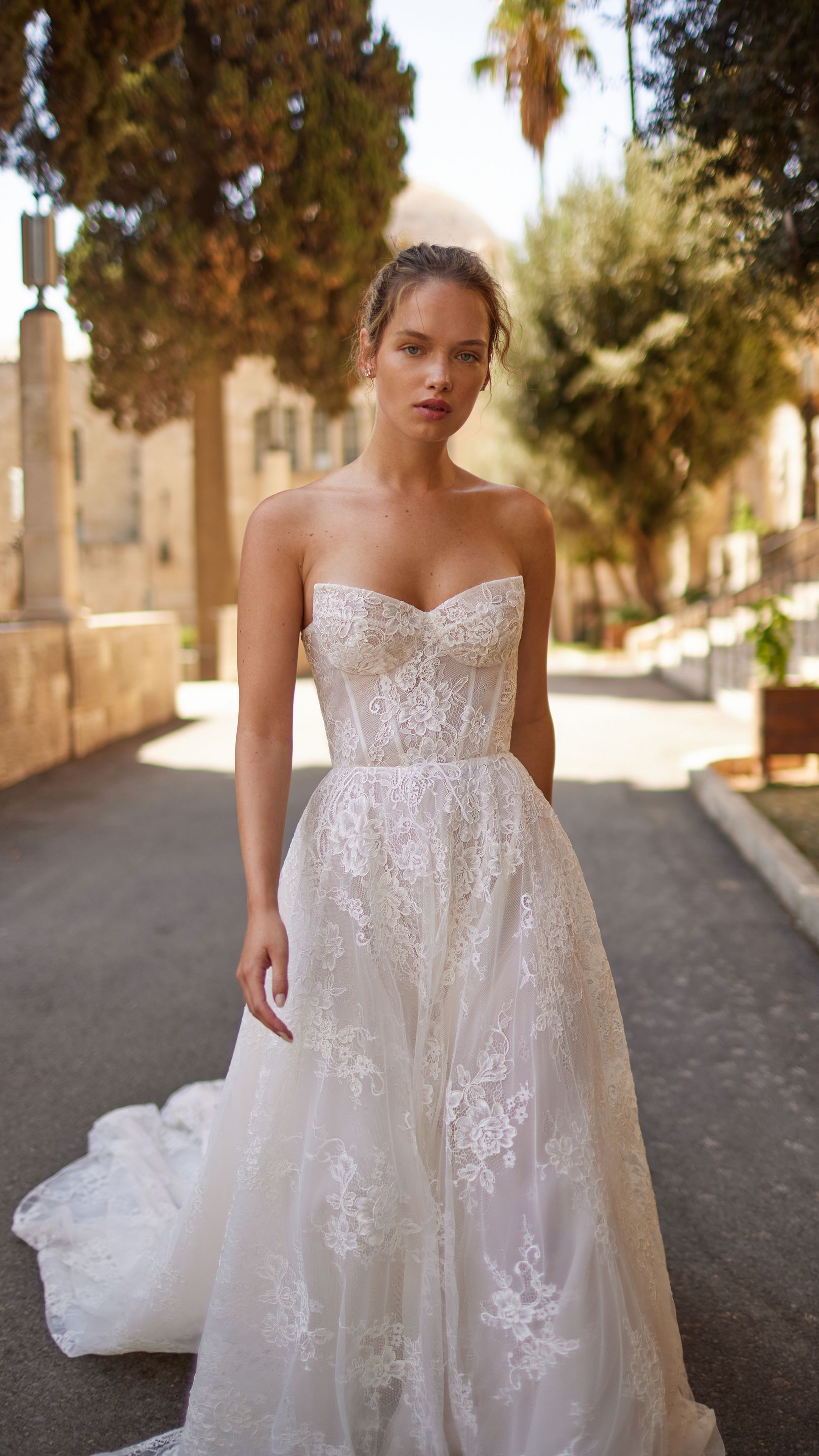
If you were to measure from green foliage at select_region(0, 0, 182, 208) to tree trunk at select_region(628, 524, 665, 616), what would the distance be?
16.9m

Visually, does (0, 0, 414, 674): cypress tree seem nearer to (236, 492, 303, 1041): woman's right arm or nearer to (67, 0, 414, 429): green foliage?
(67, 0, 414, 429): green foliage

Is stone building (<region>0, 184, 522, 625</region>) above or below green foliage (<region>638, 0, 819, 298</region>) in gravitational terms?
above

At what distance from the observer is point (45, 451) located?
39.1 ft

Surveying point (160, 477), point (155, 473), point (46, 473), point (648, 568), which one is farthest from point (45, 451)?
point (160, 477)

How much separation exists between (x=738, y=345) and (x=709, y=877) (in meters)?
17.6

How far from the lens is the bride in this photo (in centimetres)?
201

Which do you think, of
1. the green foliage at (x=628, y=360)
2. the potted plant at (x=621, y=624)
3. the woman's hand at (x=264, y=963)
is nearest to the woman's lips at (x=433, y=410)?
the woman's hand at (x=264, y=963)

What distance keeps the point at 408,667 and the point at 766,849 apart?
5263 millimetres

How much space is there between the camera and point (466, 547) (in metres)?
2.33

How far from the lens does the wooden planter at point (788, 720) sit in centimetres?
927

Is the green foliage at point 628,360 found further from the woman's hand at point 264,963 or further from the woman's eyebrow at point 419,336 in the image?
the woman's hand at point 264,963

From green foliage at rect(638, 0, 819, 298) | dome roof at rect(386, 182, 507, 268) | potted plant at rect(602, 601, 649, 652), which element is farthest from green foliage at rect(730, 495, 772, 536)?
dome roof at rect(386, 182, 507, 268)

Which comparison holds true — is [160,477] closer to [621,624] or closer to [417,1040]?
[621,624]

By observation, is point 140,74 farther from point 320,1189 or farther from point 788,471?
point 788,471
